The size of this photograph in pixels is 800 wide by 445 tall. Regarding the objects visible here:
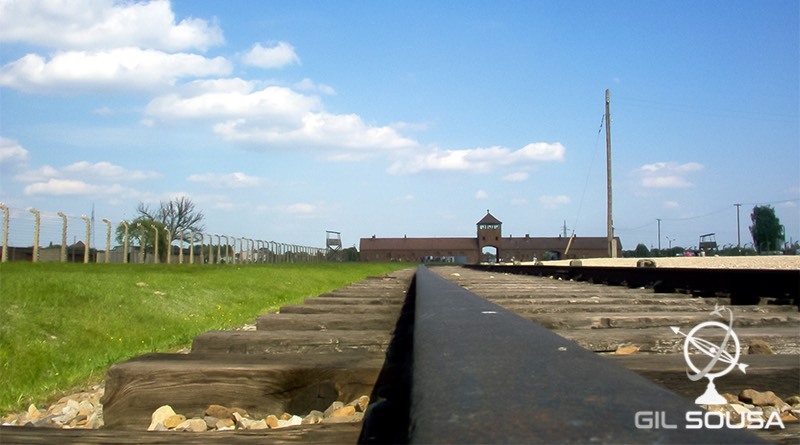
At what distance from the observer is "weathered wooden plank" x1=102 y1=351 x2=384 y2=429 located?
1915 millimetres

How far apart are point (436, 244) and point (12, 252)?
4255 inches

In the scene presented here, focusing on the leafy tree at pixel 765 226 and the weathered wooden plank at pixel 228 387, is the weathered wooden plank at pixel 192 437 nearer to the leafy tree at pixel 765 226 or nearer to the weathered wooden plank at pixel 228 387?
the weathered wooden plank at pixel 228 387

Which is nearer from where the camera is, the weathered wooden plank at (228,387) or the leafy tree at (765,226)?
the weathered wooden plank at (228,387)

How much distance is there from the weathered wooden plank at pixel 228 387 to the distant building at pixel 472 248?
12194cm

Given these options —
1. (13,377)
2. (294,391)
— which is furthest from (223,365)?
(13,377)

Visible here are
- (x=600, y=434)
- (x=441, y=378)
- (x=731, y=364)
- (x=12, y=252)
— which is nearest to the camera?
(x=600, y=434)

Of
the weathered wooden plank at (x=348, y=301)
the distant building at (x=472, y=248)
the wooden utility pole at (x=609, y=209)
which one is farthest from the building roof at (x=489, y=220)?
the weathered wooden plank at (x=348, y=301)

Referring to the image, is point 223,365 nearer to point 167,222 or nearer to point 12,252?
point 12,252

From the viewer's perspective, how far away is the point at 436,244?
129 meters

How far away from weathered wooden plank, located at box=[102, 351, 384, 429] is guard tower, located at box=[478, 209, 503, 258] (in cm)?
12530

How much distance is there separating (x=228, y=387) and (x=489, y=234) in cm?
12586

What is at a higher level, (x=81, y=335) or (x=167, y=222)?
(x=167, y=222)

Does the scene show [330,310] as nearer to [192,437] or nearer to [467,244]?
[192,437]

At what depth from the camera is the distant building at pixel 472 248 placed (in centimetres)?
12625
